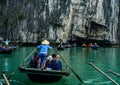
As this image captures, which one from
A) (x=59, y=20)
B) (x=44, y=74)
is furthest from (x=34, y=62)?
(x=59, y=20)

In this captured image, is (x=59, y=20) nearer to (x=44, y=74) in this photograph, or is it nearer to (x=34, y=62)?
(x=34, y=62)

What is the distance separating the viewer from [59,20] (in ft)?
191

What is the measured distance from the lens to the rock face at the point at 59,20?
58.0 metres

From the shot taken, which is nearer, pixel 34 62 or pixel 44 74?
pixel 44 74

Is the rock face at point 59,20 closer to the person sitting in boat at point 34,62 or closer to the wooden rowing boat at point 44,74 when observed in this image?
the person sitting in boat at point 34,62

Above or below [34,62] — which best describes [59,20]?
above

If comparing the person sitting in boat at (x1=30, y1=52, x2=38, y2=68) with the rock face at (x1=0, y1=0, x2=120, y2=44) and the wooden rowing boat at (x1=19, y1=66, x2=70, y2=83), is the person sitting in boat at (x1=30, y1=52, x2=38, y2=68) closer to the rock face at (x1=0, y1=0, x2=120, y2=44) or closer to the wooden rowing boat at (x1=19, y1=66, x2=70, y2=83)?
the wooden rowing boat at (x1=19, y1=66, x2=70, y2=83)

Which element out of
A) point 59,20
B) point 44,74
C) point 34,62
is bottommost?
point 44,74

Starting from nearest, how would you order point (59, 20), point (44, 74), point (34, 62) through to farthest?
point (44, 74) < point (34, 62) < point (59, 20)

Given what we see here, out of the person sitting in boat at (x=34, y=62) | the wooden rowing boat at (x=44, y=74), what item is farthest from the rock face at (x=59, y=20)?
the wooden rowing boat at (x=44, y=74)

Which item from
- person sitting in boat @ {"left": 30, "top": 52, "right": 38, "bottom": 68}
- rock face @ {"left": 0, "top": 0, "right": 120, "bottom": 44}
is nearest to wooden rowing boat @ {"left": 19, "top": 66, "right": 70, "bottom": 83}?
person sitting in boat @ {"left": 30, "top": 52, "right": 38, "bottom": 68}

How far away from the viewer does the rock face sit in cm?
5797

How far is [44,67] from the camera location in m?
15.1

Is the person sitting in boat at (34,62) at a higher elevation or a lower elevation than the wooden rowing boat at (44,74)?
higher
